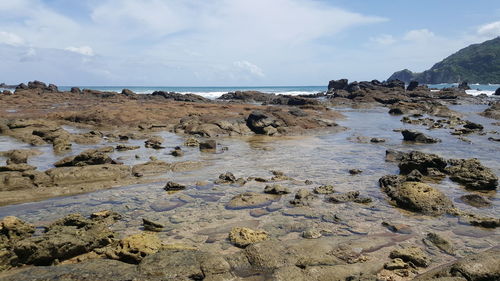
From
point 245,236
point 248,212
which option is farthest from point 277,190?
point 245,236

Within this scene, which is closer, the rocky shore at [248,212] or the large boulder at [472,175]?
the rocky shore at [248,212]

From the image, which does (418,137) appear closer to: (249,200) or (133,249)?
(249,200)

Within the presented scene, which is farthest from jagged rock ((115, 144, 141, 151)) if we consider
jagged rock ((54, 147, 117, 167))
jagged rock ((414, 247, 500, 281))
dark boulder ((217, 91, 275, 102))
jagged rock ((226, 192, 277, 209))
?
dark boulder ((217, 91, 275, 102))

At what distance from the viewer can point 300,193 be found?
10.7 m

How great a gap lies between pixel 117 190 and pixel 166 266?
255 inches

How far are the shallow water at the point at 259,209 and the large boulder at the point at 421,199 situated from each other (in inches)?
13.1

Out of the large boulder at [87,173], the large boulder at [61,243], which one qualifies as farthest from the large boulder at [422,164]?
the large boulder at [61,243]

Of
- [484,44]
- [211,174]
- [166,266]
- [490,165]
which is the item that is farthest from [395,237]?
[484,44]

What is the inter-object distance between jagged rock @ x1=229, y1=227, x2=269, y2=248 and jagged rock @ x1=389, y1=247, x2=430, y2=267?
2.60m

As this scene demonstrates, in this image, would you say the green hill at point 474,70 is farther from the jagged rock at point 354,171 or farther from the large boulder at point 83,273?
the large boulder at point 83,273

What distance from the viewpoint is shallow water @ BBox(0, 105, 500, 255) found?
8.34 m

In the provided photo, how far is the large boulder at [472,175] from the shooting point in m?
12.0

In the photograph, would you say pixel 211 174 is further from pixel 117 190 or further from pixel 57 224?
pixel 57 224

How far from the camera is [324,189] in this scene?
1154 cm
